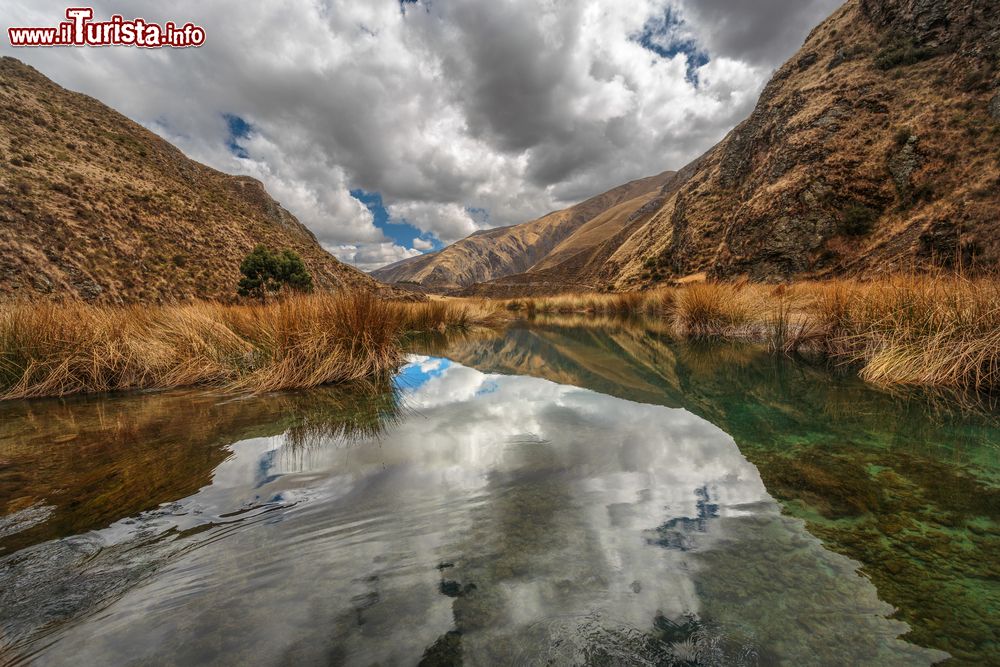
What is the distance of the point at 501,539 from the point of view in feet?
5.90

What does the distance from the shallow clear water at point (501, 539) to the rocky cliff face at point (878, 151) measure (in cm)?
1748

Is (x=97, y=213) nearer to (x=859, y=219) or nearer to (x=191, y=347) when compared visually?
(x=191, y=347)

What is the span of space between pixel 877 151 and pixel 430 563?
95.7 feet

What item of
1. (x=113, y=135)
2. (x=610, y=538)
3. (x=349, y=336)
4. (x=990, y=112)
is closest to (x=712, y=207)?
(x=990, y=112)

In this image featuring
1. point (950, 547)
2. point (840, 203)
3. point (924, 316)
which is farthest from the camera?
point (840, 203)

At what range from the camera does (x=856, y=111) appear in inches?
857

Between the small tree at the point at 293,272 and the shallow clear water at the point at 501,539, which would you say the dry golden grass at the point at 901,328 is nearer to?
the shallow clear water at the point at 501,539

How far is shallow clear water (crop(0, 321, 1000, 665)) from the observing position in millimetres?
1210

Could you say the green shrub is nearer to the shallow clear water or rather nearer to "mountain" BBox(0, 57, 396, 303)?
the shallow clear water

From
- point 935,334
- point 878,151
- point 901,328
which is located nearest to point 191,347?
point 935,334

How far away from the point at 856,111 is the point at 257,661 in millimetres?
32177

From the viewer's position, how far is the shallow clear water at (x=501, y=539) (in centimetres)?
121

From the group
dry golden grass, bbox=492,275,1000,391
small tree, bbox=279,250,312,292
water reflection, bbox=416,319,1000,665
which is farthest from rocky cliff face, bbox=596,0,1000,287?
small tree, bbox=279,250,312,292

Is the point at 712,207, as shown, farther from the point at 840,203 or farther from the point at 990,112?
the point at 990,112
